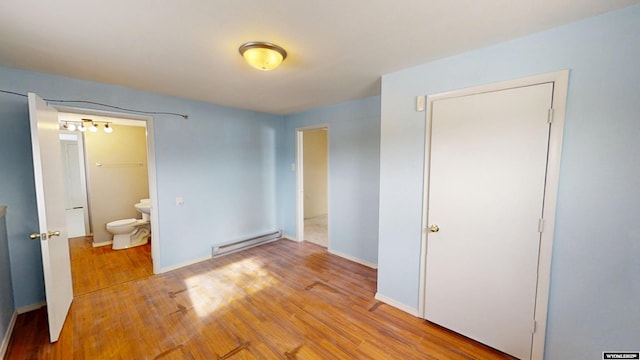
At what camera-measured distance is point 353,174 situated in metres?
3.60

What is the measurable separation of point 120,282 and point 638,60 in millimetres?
4991

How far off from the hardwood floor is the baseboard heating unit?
1.87ft

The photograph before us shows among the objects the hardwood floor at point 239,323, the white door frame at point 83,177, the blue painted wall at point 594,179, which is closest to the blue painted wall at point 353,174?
the hardwood floor at point 239,323

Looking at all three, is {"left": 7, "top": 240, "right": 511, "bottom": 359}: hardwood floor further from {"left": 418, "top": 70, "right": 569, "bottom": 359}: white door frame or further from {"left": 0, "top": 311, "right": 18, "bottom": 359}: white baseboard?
{"left": 418, "top": 70, "right": 569, "bottom": 359}: white door frame

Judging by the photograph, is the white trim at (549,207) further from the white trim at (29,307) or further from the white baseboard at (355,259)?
the white trim at (29,307)

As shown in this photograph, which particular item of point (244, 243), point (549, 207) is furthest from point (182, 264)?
point (549, 207)

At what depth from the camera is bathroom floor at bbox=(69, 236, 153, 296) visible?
9.51ft

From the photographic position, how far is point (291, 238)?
4629 millimetres

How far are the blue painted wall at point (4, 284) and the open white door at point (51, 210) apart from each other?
0.31 m

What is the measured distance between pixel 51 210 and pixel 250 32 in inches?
87.4

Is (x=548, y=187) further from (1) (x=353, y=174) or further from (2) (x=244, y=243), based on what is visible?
(2) (x=244, y=243)

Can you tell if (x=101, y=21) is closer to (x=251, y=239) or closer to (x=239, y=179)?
(x=239, y=179)

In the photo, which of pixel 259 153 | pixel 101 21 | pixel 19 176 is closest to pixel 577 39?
pixel 101 21

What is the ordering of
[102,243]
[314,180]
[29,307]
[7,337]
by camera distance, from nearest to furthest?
[7,337] → [29,307] → [102,243] → [314,180]
